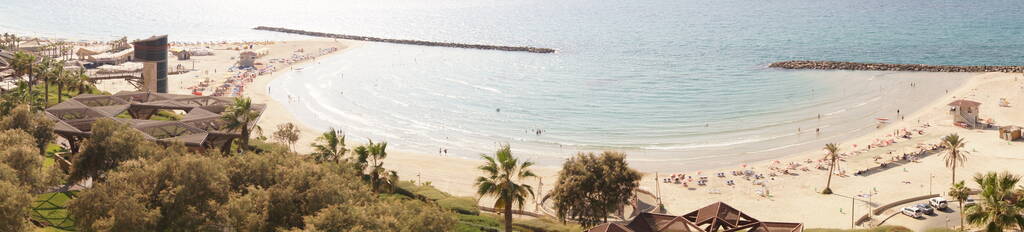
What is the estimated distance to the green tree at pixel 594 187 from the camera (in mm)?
38438

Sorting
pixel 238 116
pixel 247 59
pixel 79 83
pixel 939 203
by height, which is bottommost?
pixel 939 203

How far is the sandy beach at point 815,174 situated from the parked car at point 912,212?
232cm

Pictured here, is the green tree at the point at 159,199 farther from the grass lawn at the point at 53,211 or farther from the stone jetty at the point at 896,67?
the stone jetty at the point at 896,67

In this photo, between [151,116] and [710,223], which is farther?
[151,116]

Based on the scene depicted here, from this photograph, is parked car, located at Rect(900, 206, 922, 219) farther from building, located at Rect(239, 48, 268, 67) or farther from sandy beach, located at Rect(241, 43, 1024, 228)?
building, located at Rect(239, 48, 268, 67)

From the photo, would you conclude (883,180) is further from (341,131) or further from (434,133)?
(341,131)

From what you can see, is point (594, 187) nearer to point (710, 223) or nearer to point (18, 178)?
point (710, 223)

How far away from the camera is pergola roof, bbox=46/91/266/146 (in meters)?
47.4

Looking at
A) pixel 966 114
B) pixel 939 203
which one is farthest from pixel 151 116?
pixel 966 114

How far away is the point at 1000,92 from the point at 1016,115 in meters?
13.7

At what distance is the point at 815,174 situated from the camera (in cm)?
5606

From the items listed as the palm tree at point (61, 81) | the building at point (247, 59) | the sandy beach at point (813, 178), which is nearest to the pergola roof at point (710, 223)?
the sandy beach at point (813, 178)

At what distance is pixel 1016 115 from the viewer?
7225cm

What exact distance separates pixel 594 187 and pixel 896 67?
8264 cm
